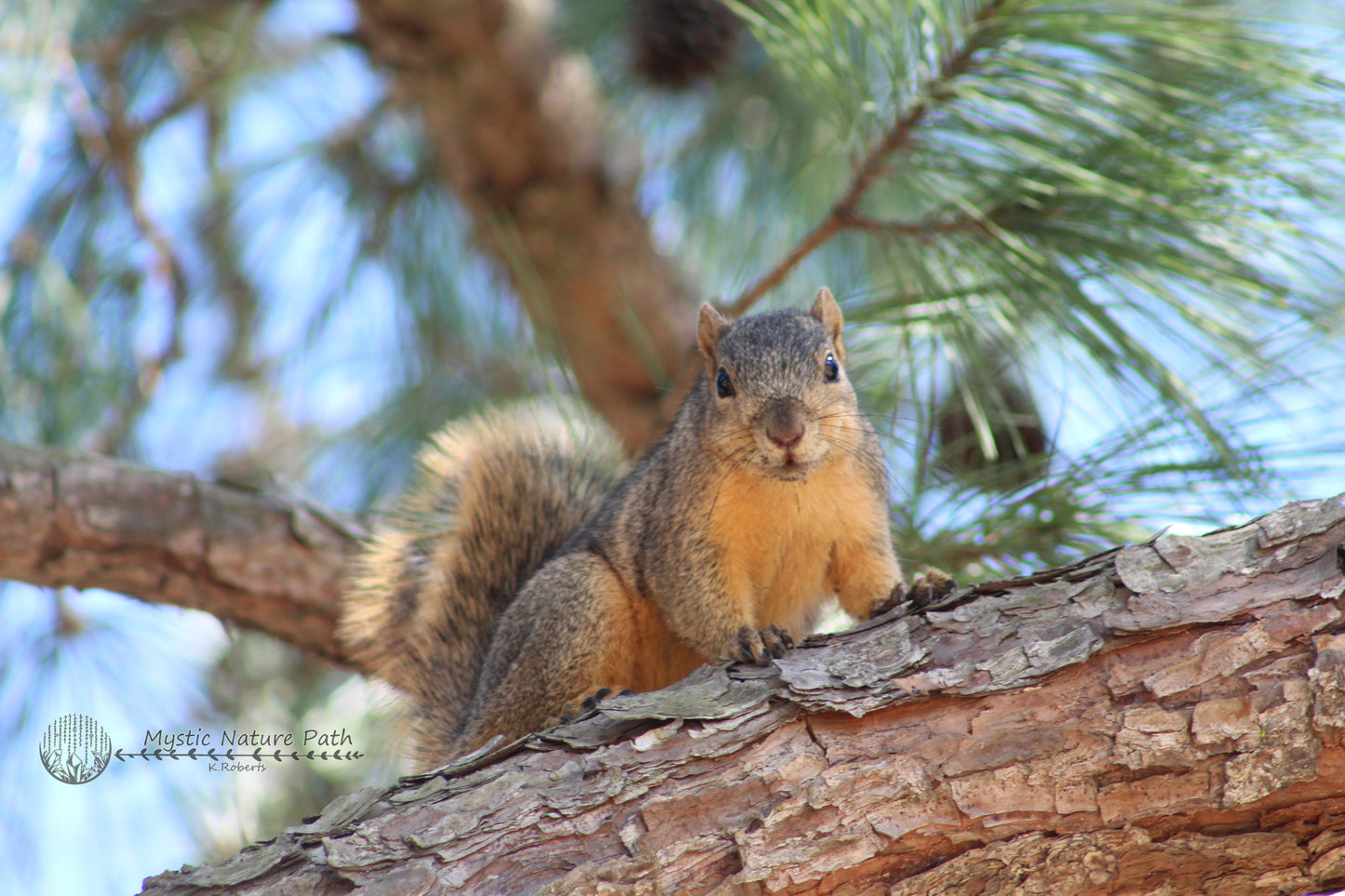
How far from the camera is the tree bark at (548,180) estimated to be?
278cm

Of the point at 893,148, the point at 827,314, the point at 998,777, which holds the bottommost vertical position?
the point at 998,777

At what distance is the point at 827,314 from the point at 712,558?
59cm

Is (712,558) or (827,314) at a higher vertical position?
(827,314)

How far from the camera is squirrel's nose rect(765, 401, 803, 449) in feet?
5.46

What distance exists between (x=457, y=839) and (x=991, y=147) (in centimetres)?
167

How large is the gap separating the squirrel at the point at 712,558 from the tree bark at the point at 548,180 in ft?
2.36

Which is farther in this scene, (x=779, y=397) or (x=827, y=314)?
(x=827, y=314)

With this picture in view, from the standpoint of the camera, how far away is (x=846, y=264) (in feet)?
11.5

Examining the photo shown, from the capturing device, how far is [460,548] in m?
2.41

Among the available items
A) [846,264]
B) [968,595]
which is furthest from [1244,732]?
[846,264]

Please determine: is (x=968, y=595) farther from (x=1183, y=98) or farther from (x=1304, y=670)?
Answer: (x=1183, y=98)

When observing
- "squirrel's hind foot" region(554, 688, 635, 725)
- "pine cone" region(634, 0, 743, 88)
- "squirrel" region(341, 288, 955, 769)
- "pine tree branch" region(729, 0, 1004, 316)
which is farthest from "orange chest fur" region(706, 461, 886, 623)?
"pine cone" region(634, 0, 743, 88)

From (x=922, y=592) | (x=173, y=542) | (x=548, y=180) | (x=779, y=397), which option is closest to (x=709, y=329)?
(x=779, y=397)

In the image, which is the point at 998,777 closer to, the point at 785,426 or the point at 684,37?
the point at 785,426
